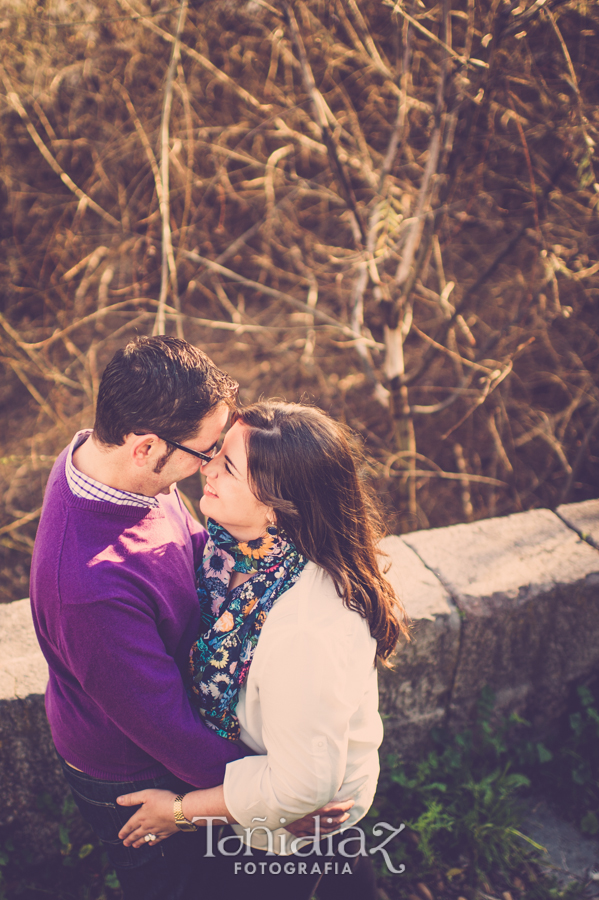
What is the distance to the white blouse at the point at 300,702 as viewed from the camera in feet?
4.12

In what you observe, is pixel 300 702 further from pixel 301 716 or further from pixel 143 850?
pixel 143 850

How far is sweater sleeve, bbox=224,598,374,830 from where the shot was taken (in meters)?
1.25

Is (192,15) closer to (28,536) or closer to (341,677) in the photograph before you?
(28,536)

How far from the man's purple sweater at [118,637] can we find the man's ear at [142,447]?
121 millimetres

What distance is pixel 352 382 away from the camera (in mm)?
4738

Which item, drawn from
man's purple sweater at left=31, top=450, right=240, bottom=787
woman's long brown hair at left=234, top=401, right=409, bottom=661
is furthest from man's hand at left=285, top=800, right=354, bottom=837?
woman's long brown hair at left=234, top=401, right=409, bottom=661

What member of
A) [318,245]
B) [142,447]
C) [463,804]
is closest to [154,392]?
[142,447]

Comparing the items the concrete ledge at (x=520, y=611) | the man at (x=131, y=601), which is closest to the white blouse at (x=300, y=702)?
the man at (x=131, y=601)

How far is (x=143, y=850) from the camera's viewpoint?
1.53 m

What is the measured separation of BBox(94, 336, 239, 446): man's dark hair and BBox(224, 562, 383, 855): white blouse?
512mm

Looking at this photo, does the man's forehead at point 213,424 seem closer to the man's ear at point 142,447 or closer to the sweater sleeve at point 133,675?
the man's ear at point 142,447

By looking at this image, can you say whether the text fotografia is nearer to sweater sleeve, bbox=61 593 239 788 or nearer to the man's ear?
sweater sleeve, bbox=61 593 239 788

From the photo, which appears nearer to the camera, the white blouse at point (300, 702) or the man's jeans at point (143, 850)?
the white blouse at point (300, 702)

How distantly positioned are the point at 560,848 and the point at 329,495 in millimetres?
1899
